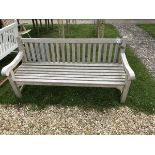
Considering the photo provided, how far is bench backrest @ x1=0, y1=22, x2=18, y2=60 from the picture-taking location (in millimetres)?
5838

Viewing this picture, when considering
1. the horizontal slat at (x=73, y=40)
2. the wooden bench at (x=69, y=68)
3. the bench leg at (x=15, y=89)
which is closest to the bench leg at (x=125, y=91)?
the wooden bench at (x=69, y=68)

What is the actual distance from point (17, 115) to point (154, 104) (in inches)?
122

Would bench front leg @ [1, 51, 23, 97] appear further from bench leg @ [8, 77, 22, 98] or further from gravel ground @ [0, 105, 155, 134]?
gravel ground @ [0, 105, 155, 134]

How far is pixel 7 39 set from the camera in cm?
614

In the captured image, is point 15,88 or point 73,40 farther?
point 73,40

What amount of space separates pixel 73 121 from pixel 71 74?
108 centimetres

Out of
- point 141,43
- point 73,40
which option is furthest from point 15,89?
point 141,43

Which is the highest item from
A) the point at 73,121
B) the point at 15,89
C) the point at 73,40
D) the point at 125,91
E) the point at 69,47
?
the point at 73,40

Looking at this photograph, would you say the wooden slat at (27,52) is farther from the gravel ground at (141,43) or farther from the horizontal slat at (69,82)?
the gravel ground at (141,43)

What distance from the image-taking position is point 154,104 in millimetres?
4406

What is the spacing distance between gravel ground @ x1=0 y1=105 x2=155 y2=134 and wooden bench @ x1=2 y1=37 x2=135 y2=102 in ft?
1.61

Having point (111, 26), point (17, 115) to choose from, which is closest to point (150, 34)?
point (111, 26)

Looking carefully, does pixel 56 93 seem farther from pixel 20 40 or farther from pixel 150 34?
pixel 150 34

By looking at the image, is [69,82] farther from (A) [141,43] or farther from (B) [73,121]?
(A) [141,43]
